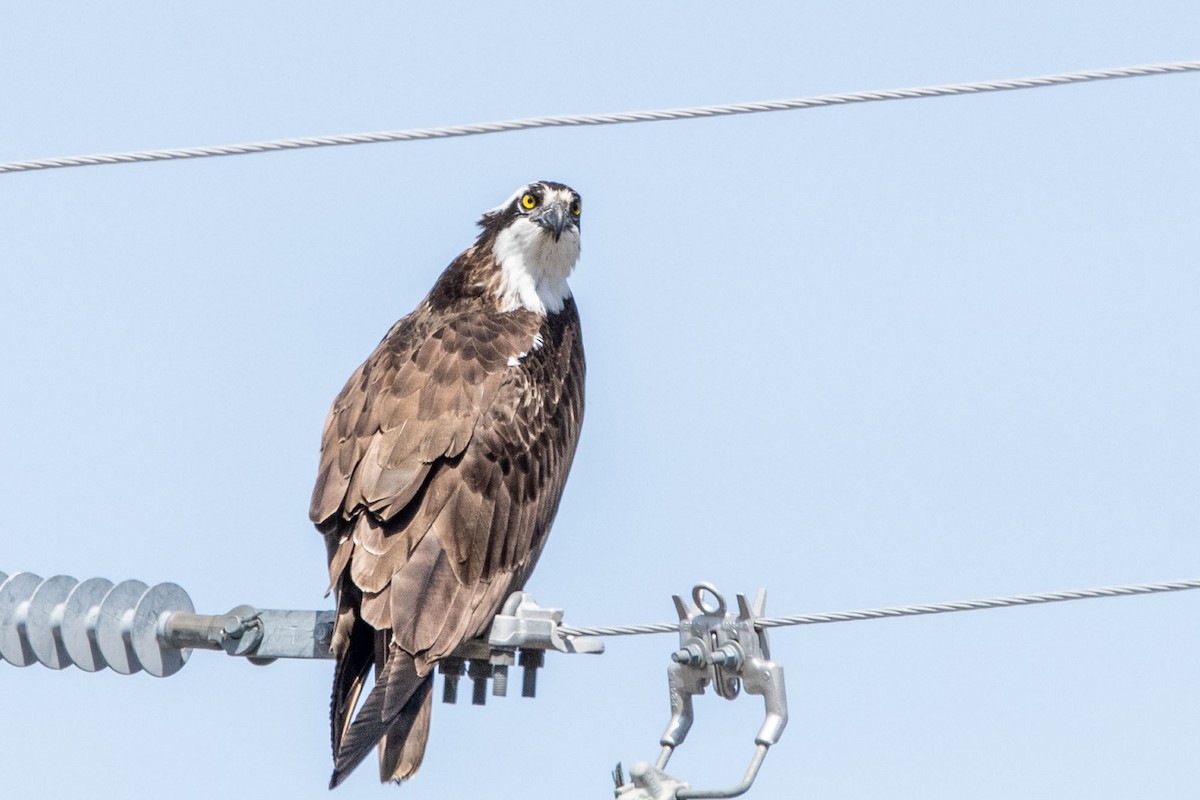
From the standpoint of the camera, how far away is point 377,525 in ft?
26.0

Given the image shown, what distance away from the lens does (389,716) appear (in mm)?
7359

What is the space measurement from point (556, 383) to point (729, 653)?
292 centimetres

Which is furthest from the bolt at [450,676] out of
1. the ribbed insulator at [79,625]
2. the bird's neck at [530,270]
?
the bird's neck at [530,270]

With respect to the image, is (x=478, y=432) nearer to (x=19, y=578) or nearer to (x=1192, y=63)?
(x=19, y=578)

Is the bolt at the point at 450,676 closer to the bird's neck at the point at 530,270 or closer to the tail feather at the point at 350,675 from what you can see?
the tail feather at the point at 350,675

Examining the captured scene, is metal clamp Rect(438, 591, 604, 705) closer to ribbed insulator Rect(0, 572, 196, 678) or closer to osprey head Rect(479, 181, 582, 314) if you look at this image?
ribbed insulator Rect(0, 572, 196, 678)

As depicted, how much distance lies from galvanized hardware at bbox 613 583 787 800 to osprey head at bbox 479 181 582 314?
3236mm

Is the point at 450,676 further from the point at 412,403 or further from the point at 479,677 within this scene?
the point at 412,403

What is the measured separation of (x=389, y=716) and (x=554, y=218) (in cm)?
307

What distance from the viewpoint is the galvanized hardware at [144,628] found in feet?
21.9

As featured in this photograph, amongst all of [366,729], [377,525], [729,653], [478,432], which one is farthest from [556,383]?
[729,653]

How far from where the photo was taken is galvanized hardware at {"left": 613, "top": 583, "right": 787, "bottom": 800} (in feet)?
19.5

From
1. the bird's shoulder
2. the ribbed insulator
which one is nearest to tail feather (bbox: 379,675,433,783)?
the bird's shoulder

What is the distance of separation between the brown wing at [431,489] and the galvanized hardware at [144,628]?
0.55m
